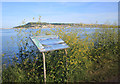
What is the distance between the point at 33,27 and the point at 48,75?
1.74 metres

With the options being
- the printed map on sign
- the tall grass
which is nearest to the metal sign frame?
the printed map on sign

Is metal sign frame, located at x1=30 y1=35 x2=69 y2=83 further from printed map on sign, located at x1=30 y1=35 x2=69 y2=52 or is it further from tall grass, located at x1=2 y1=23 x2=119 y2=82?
tall grass, located at x1=2 y1=23 x2=119 y2=82

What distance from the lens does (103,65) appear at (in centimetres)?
486

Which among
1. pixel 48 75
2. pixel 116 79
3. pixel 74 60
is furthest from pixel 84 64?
pixel 48 75

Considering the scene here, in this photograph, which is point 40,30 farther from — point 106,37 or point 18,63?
point 106,37

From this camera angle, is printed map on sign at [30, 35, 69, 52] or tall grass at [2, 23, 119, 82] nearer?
printed map on sign at [30, 35, 69, 52]

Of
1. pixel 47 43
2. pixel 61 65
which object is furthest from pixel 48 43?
pixel 61 65

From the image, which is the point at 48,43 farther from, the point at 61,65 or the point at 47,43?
the point at 61,65

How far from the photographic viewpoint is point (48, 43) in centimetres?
325

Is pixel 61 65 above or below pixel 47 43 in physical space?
below

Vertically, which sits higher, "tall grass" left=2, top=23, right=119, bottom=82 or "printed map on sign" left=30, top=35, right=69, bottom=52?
"printed map on sign" left=30, top=35, right=69, bottom=52

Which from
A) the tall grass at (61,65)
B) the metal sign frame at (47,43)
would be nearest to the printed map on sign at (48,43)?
the metal sign frame at (47,43)

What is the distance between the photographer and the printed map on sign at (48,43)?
9.94ft

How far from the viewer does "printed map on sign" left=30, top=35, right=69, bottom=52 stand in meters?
3.03
